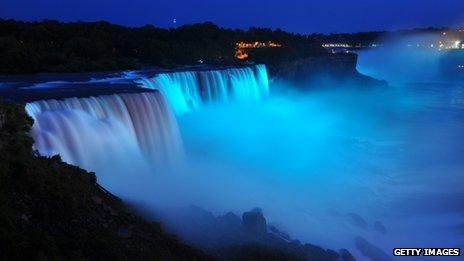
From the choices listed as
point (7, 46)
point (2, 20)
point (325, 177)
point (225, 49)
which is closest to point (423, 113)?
point (225, 49)

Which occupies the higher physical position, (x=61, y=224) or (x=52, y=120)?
(x=52, y=120)

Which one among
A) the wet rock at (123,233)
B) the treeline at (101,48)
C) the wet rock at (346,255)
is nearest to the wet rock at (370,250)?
the wet rock at (346,255)

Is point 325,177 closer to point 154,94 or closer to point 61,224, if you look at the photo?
point 154,94

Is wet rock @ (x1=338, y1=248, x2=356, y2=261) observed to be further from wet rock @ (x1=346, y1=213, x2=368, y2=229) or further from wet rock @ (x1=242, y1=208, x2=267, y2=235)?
wet rock @ (x1=346, y1=213, x2=368, y2=229)

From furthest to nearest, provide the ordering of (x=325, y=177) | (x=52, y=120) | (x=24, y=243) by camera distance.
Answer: (x=325, y=177) < (x=52, y=120) < (x=24, y=243)

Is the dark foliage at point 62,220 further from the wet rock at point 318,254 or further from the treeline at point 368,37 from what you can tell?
the treeline at point 368,37

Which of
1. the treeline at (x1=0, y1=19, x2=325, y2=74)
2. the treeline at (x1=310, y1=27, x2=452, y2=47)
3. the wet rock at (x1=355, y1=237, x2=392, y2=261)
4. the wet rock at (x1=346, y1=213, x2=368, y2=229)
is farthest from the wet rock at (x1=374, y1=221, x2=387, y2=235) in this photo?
the treeline at (x1=310, y1=27, x2=452, y2=47)

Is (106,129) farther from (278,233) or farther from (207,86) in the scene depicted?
(207,86)
